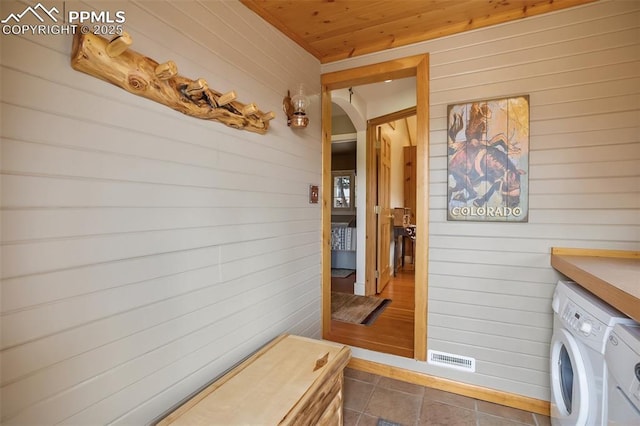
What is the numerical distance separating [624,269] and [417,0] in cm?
180

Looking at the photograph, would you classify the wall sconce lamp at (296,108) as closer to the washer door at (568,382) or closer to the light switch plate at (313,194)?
the light switch plate at (313,194)

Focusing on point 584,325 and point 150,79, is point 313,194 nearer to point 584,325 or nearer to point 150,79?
point 150,79

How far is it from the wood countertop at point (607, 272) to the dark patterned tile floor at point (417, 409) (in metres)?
0.99

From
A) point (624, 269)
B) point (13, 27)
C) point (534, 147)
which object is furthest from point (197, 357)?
point (534, 147)

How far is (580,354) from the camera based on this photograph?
1.23 m

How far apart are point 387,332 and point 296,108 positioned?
7.09ft

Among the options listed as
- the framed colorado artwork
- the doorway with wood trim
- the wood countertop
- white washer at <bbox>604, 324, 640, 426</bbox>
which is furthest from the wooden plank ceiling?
white washer at <bbox>604, 324, 640, 426</bbox>

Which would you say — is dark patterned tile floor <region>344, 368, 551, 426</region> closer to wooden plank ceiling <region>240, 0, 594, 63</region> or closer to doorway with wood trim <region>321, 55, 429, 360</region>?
doorway with wood trim <region>321, 55, 429, 360</region>

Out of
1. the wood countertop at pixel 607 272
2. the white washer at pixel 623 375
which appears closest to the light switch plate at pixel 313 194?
the wood countertop at pixel 607 272

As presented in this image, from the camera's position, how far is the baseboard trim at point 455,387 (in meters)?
1.85

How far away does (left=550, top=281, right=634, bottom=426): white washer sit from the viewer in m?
1.08

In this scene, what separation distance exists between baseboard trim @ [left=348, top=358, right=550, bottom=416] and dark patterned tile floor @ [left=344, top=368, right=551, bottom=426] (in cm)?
3

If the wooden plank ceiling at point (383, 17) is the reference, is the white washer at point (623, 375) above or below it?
below

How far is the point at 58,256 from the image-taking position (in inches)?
35.2
